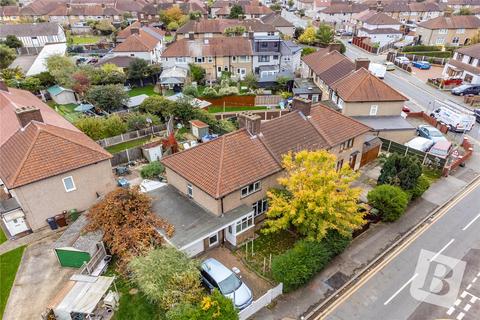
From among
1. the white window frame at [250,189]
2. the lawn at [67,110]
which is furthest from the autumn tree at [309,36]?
the white window frame at [250,189]

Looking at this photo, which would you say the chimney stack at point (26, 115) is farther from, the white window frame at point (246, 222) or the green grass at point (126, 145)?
the white window frame at point (246, 222)

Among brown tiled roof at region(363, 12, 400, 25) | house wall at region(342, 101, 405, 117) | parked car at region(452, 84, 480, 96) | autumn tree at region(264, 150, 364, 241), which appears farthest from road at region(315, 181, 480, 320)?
brown tiled roof at region(363, 12, 400, 25)

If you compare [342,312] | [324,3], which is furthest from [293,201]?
[324,3]

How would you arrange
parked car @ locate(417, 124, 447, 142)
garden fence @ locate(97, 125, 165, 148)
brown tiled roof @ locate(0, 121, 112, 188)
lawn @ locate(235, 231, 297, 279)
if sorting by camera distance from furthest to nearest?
parked car @ locate(417, 124, 447, 142), garden fence @ locate(97, 125, 165, 148), brown tiled roof @ locate(0, 121, 112, 188), lawn @ locate(235, 231, 297, 279)

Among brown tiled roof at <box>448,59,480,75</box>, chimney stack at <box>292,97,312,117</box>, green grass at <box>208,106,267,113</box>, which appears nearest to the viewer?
chimney stack at <box>292,97,312,117</box>

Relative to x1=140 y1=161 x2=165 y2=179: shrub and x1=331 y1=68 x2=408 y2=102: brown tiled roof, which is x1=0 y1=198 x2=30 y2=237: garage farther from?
x1=331 y1=68 x2=408 y2=102: brown tiled roof

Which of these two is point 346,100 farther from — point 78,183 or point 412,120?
point 78,183
